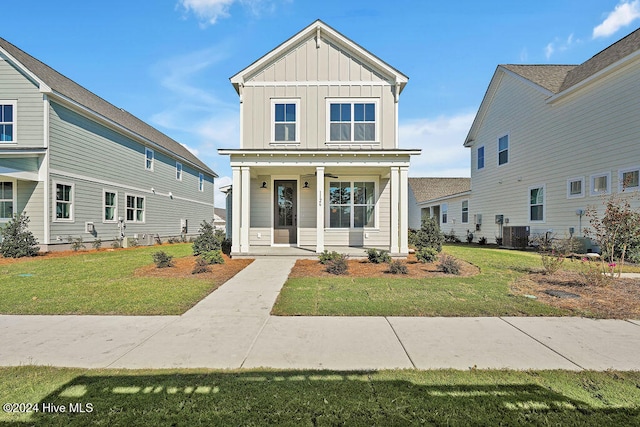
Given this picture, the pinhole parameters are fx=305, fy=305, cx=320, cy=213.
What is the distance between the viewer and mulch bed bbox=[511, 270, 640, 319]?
4785 millimetres

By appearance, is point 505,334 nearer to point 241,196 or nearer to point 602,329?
point 602,329

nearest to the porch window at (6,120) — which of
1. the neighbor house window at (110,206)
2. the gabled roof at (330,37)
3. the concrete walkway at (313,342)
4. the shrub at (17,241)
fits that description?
the shrub at (17,241)

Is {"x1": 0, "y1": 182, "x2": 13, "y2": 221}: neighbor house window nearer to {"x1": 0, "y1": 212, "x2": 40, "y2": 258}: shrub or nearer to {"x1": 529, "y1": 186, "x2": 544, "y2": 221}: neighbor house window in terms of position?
{"x1": 0, "y1": 212, "x2": 40, "y2": 258}: shrub

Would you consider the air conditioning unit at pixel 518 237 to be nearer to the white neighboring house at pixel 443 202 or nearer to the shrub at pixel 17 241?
the white neighboring house at pixel 443 202

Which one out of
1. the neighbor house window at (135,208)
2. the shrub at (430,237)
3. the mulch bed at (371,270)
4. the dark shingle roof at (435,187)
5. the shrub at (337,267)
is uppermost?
the dark shingle roof at (435,187)

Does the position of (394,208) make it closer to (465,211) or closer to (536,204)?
(536,204)

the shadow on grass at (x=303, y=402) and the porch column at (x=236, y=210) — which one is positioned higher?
the porch column at (x=236, y=210)

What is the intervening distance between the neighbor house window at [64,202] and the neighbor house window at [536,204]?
20.6 m

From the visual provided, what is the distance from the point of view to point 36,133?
→ 11.8 m

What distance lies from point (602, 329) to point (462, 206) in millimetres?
18322

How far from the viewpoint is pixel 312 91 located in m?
11.6

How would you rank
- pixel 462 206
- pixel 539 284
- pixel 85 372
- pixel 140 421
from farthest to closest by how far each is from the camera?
pixel 462 206 → pixel 539 284 → pixel 85 372 → pixel 140 421

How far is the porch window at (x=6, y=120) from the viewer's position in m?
11.9

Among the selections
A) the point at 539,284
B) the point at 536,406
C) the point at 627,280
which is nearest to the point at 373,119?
the point at 539,284
